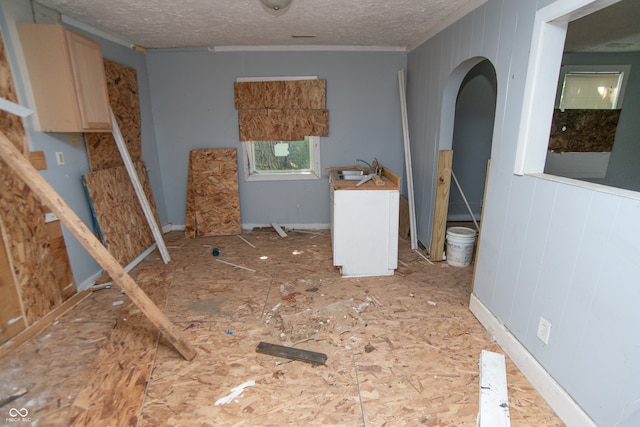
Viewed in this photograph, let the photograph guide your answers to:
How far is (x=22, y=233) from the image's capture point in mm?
2230

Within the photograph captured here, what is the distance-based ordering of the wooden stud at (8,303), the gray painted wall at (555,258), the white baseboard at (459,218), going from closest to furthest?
the gray painted wall at (555,258) < the wooden stud at (8,303) < the white baseboard at (459,218)

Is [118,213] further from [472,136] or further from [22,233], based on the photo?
[472,136]

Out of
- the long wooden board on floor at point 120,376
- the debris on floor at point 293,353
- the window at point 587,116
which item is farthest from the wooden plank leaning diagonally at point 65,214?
the window at point 587,116

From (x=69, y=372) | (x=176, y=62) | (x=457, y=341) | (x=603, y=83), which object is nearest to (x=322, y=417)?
(x=457, y=341)

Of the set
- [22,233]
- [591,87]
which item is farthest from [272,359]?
[591,87]

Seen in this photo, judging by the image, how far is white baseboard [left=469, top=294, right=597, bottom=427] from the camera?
1480mm

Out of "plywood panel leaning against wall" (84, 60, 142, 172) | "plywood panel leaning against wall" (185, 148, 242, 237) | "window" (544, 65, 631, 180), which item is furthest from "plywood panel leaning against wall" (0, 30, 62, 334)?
"window" (544, 65, 631, 180)

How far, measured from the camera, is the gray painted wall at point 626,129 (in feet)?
12.4

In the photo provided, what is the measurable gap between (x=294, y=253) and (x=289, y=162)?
1.49m

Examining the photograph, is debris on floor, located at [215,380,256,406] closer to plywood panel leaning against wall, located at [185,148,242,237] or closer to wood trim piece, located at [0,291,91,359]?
wood trim piece, located at [0,291,91,359]

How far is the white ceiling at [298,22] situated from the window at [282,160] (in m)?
1.30

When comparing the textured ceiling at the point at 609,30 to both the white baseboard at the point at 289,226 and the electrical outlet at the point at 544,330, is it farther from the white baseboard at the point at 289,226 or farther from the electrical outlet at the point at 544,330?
the white baseboard at the point at 289,226

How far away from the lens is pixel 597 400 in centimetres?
137

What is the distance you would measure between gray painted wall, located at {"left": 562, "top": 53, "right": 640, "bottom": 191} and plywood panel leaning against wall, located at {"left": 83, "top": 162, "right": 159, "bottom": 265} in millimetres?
5609
